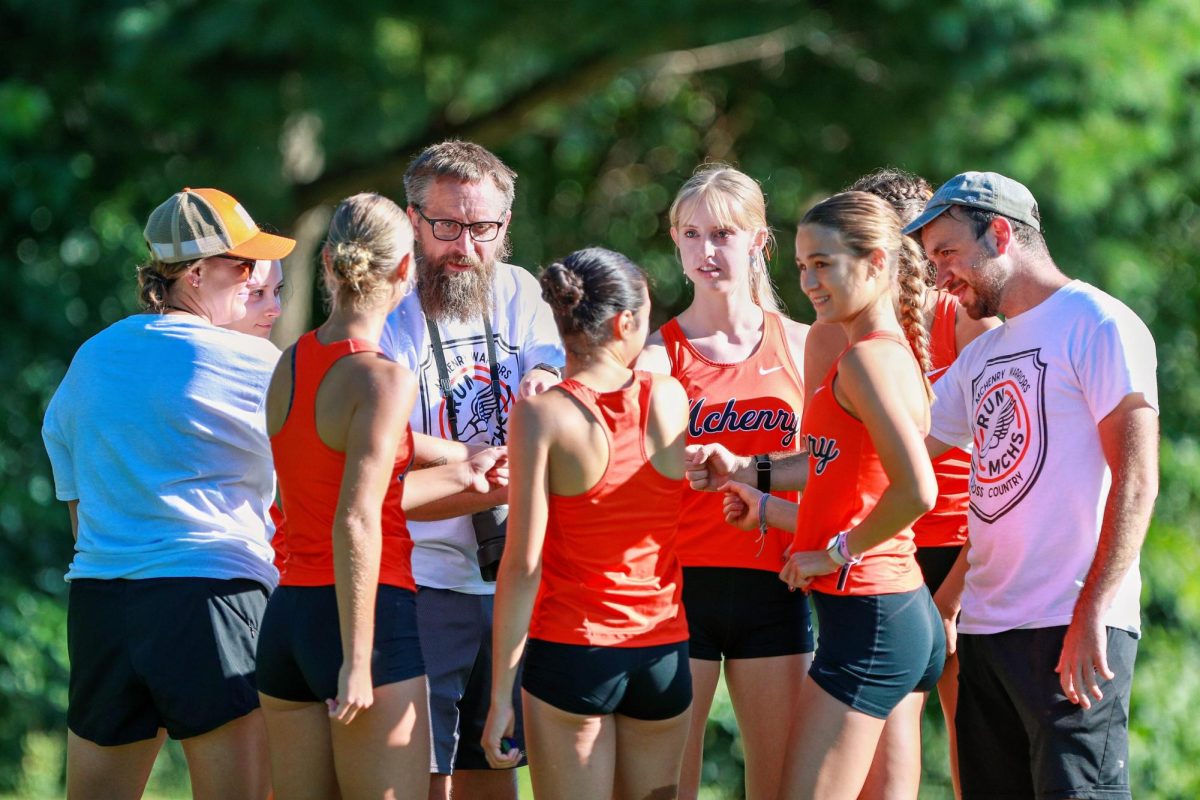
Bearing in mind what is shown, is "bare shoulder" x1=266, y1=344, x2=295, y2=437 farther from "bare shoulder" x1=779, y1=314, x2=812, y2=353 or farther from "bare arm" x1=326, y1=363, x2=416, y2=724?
"bare shoulder" x1=779, y1=314, x2=812, y2=353

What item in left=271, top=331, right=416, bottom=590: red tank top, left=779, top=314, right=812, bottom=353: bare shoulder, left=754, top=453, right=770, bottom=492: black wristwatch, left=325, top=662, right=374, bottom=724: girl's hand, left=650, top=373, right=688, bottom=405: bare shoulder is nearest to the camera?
left=325, top=662, right=374, bottom=724: girl's hand

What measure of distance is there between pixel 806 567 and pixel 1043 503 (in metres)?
0.60

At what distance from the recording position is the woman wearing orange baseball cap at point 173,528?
11.1ft

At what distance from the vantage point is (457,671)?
12.3 ft

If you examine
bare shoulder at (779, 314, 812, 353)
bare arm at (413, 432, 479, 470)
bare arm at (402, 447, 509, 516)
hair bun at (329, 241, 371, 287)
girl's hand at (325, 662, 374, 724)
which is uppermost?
hair bun at (329, 241, 371, 287)

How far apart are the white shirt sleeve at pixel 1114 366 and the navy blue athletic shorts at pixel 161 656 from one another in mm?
2053

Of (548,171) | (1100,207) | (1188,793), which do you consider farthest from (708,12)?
(1188,793)

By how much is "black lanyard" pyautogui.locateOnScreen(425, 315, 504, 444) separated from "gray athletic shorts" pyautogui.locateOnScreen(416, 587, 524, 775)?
44 centimetres

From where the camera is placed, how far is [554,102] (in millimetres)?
9609

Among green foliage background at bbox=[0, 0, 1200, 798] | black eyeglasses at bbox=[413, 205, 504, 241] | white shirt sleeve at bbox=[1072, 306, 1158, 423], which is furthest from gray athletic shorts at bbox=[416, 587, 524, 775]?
green foliage background at bbox=[0, 0, 1200, 798]

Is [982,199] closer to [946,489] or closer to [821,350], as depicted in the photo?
[821,350]

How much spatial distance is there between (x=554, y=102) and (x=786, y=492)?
20.5 feet

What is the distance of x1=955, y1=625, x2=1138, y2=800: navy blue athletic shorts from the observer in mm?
3359

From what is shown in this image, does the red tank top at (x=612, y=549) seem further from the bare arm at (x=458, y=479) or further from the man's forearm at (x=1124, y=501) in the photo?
the man's forearm at (x=1124, y=501)
